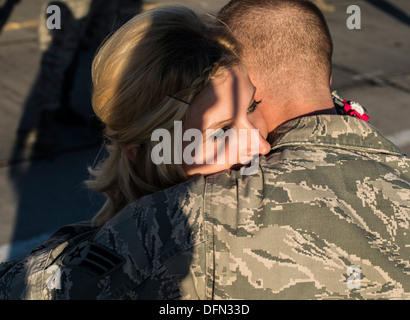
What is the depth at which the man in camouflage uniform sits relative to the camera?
1.50 m

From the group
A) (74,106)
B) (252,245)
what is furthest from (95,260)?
(74,106)

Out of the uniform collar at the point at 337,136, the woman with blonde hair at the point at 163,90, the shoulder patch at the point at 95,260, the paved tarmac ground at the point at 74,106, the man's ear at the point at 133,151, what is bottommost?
the shoulder patch at the point at 95,260

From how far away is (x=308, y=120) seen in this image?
76.8 inches

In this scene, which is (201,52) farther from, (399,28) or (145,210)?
(399,28)

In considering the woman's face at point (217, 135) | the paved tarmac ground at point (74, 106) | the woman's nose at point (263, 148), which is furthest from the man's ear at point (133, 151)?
the paved tarmac ground at point (74, 106)

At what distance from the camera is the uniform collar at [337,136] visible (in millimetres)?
1821

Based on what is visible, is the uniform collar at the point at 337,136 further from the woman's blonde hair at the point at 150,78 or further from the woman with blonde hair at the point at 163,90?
the woman's blonde hair at the point at 150,78

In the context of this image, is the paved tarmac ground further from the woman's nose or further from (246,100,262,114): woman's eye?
the woman's nose

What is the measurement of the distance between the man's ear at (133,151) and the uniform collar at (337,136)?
1.62 ft

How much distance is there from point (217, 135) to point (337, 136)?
16.0 inches

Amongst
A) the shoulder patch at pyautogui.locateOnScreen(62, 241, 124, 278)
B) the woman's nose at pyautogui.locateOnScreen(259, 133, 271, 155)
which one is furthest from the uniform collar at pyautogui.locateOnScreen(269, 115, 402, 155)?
the shoulder patch at pyautogui.locateOnScreen(62, 241, 124, 278)

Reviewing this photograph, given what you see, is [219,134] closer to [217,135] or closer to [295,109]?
[217,135]

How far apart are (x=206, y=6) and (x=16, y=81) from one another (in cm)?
458
